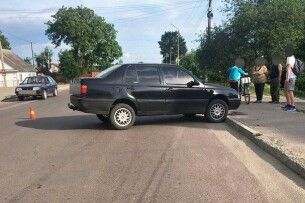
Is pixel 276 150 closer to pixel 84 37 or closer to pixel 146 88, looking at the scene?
pixel 146 88

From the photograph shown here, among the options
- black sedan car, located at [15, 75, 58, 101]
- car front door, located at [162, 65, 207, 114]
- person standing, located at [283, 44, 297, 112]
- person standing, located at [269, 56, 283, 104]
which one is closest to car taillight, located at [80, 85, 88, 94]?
car front door, located at [162, 65, 207, 114]

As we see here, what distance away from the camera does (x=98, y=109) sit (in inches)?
484

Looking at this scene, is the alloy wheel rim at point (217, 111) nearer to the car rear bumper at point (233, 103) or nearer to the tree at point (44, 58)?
the car rear bumper at point (233, 103)

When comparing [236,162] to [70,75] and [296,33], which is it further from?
[70,75]

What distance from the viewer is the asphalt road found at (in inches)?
251

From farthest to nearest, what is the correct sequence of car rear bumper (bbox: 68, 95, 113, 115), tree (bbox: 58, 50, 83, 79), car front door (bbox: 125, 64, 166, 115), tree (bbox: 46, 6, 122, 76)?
tree (bbox: 46, 6, 122, 76) < tree (bbox: 58, 50, 83, 79) < car front door (bbox: 125, 64, 166, 115) < car rear bumper (bbox: 68, 95, 113, 115)

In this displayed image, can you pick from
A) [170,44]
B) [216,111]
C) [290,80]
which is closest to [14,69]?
[170,44]

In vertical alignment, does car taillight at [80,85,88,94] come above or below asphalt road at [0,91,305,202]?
above

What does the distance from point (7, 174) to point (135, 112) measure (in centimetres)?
553

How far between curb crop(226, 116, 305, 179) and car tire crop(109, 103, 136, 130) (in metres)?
2.67

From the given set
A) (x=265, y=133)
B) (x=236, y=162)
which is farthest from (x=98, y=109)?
(x=236, y=162)

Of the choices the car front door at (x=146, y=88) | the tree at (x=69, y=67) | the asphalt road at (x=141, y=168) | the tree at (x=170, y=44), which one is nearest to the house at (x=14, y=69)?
the tree at (x=69, y=67)

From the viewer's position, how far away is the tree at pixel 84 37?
9600cm

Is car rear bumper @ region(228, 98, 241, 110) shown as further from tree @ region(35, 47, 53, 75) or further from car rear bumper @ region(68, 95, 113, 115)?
tree @ region(35, 47, 53, 75)
